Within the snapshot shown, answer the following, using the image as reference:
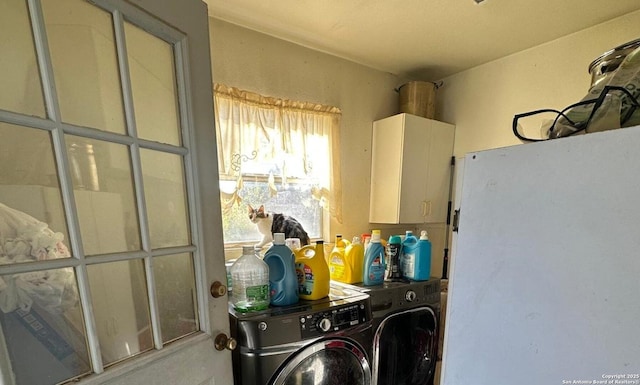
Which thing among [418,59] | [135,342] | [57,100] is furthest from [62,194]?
[418,59]

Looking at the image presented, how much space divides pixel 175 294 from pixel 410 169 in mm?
1810

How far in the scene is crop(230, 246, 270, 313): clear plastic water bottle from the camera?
1.12m

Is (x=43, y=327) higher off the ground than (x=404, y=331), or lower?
higher

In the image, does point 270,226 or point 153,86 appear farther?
point 270,226

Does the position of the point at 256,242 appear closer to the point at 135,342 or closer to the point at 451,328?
the point at 135,342

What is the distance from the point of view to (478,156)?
78 cm

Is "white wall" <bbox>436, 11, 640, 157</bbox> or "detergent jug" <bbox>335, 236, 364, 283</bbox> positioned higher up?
"white wall" <bbox>436, 11, 640, 157</bbox>

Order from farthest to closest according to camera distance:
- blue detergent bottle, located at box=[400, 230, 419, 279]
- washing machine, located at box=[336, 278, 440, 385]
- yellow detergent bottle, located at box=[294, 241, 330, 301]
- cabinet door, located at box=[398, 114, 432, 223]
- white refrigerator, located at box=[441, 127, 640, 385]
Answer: cabinet door, located at box=[398, 114, 432, 223] < blue detergent bottle, located at box=[400, 230, 419, 279] < washing machine, located at box=[336, 278, 440, 385] < yellow detergent bottle, located at box=[294, 241, 330, 301] < white refrigerator, located at box=[441, 127, 640, 385]

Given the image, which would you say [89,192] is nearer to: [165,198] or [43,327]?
[165,198]

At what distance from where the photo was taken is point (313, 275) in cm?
128

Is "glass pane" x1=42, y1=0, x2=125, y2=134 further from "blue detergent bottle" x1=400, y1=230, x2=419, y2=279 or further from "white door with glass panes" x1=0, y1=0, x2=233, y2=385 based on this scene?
"blue detergent bottle" x1=400, y1=230, x2=419, y2=279

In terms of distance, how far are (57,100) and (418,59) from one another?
2225 mm

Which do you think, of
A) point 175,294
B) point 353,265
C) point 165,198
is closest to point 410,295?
point 353,265

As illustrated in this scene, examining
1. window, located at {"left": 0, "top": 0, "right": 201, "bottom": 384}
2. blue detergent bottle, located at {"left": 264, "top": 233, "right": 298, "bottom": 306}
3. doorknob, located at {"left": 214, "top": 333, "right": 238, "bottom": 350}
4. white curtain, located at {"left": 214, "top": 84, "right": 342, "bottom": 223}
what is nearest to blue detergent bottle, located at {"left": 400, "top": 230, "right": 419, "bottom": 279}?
white curtain, located at {"left": 214, "top": 84, "right": 342, "bottom": 223}
